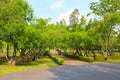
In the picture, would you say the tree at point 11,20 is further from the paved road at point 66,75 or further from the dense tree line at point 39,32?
the paved road at point 66,75

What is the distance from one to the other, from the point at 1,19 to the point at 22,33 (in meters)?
2.98

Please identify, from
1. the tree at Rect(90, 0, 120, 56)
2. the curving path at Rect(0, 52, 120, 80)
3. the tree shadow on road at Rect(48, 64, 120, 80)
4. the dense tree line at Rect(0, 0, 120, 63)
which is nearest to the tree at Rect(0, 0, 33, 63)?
the dense tree line at Rect(0, 0, 120, 63)

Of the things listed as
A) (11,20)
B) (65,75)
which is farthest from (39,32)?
(65,75)

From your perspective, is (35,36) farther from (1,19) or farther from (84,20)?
(84,20)

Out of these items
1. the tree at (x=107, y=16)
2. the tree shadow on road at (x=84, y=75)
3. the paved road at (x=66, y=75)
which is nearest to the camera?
the tree shadow on road at (x=84, y=75)

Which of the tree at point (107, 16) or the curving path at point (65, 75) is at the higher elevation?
the tree at point (107, 16)

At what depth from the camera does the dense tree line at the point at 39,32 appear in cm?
2781

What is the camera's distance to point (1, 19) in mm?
27828

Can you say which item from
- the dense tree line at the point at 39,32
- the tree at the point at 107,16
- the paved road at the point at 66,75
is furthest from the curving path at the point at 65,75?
the tree at the point at 107,16

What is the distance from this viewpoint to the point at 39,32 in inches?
1117

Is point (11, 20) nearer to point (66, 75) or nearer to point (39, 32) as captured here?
point (39, 32)

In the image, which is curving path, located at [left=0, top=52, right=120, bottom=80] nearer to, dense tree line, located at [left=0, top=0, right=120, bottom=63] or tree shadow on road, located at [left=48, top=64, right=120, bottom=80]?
tree shadow on road, located at [left=48, top=64, right=120, bottom=80]

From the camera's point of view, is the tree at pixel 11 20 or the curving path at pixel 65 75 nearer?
the curving path at pixel 65 75

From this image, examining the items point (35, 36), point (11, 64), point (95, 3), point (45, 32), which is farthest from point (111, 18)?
point (11, 64)
